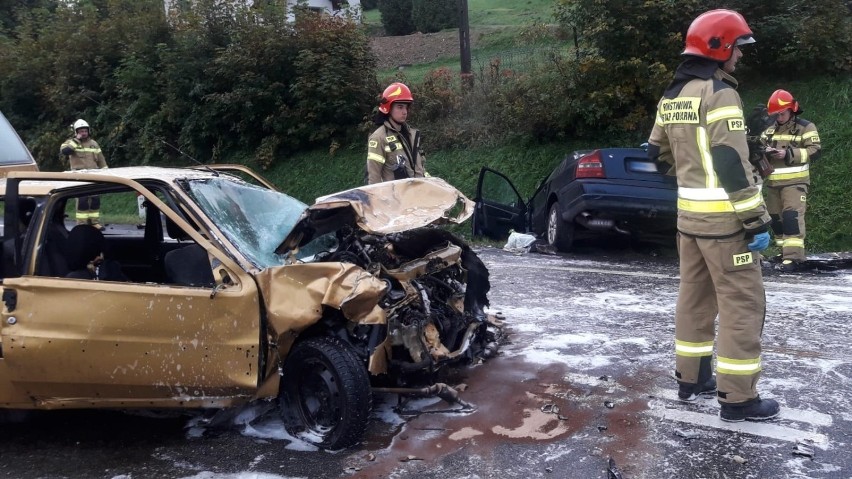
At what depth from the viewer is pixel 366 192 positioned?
15.5ft

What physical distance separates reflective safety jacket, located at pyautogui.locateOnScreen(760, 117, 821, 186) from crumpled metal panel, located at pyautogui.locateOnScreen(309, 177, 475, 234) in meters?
5.09

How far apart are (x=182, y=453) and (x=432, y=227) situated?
6.61ft

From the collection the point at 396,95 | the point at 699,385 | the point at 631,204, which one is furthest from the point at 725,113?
the point at 631,204

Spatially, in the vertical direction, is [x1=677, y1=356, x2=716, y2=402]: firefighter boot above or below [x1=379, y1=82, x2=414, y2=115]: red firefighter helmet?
below

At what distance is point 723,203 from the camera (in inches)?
160

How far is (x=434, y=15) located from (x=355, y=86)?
16.5m

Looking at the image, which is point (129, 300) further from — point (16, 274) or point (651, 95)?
point (651, 95)

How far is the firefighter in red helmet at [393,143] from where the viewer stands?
22.3ft

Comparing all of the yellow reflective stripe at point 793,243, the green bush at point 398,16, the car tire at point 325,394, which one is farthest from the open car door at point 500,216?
the green bush at point 398,16

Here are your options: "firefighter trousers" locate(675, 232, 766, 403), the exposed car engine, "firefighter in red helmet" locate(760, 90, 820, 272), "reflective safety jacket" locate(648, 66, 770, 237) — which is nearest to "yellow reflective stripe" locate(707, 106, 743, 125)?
"reflective safety jacket" locate(648, 66, 770, 237)

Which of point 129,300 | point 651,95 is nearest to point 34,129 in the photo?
point 651,95

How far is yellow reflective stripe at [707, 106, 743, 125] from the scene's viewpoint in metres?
3.99

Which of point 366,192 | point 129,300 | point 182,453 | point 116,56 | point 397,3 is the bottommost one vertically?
point 182,453

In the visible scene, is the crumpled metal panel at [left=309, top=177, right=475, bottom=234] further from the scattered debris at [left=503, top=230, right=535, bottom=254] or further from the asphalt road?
the scattered debris at [left=503, top=230, right=535, bottom=254]
